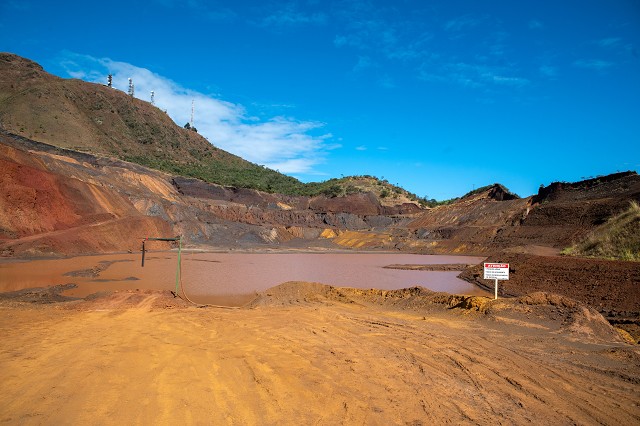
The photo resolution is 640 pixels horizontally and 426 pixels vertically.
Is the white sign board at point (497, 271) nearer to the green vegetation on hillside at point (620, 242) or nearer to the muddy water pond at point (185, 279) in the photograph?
the muddy water pond at point (185, 279)

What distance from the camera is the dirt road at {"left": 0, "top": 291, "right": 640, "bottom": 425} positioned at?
13.9 ft

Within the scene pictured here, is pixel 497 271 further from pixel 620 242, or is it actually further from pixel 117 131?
pixel 117 131

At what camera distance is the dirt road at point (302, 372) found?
4.23m

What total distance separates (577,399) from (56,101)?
303ft

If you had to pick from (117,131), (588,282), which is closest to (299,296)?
(588,282)

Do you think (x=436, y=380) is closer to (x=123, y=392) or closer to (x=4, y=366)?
(x=123, y=392)

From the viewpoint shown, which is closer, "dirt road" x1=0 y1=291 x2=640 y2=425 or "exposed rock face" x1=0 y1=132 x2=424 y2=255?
"dirt road" x1=0 y1=291 x2=640 y2=425

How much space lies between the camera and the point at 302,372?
555 centimetres

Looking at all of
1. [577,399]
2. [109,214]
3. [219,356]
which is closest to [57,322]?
[219,356]

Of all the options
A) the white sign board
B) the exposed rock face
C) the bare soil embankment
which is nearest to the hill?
the exposed rock face

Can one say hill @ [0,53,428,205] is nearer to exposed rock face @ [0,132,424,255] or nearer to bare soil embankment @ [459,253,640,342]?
exposed rock face @ [0,132,424,255]

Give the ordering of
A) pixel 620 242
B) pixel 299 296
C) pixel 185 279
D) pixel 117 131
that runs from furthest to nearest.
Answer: pixel 117 131, pixel 185 279, pixel 620 242, pixel 299 296

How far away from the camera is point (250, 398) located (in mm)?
4547

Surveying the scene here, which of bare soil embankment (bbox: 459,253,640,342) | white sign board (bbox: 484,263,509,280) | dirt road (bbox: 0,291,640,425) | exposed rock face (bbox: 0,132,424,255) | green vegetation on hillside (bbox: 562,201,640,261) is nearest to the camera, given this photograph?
dirt road (bbox: 0,291,640,425)
